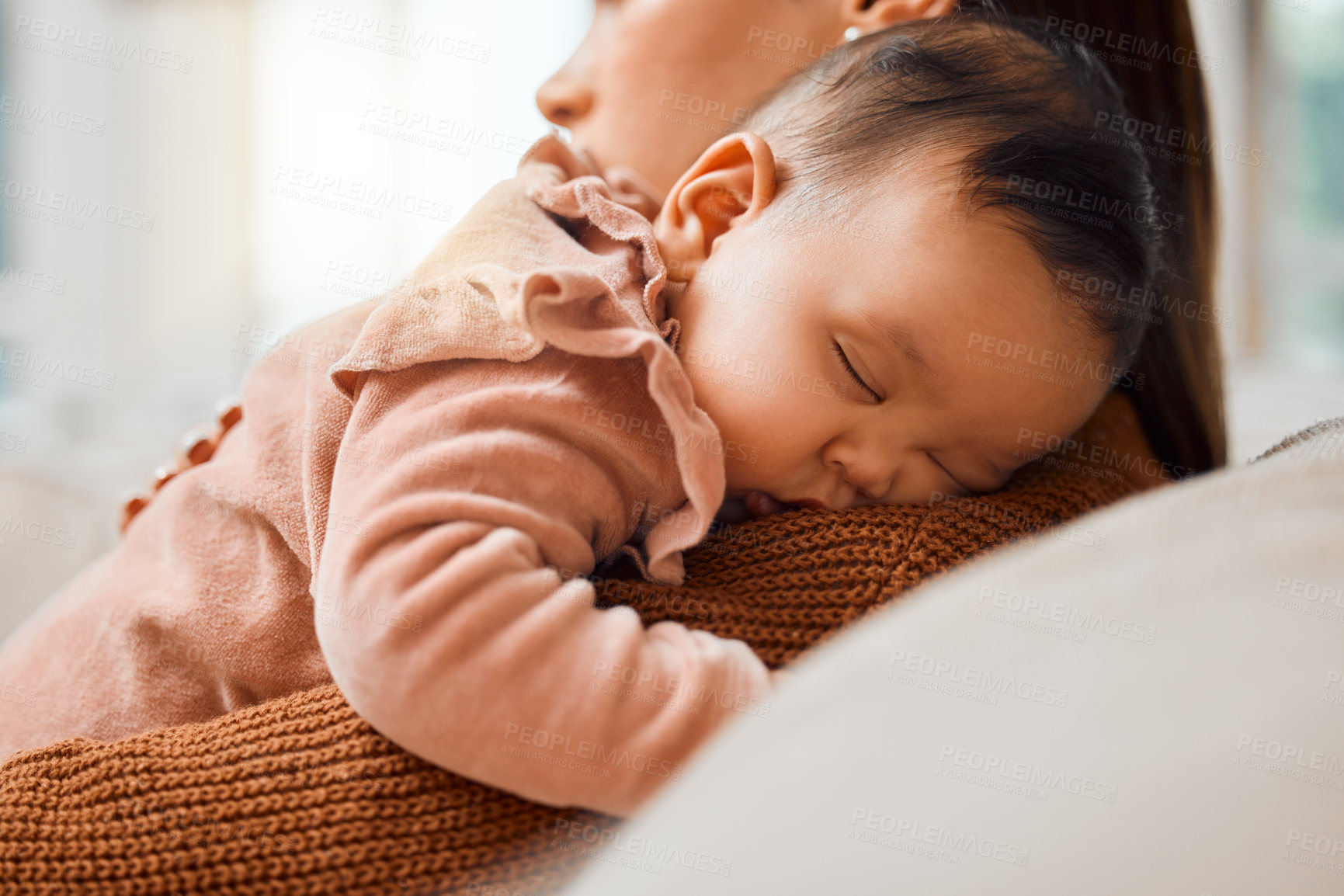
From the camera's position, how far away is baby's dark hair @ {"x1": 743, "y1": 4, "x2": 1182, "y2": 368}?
67 centimetres

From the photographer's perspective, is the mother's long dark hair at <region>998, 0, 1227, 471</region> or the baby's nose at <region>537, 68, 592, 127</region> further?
the baby's nose at <region>537, 68, 592, 127</region>

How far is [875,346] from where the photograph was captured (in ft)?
2.22

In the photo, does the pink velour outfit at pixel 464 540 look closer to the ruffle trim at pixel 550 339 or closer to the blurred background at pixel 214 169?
the ruffle trim at pixel 550 339

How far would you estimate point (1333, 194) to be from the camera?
13.5 feet

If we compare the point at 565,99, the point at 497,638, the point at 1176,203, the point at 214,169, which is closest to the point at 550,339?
the point at 497,638

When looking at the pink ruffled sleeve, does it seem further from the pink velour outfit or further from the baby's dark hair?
the baby's dark hair

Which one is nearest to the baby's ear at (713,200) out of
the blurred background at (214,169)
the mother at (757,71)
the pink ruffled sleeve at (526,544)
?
the pink ruffled sleeve at (526,544)

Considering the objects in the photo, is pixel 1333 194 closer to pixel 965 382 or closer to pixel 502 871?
pixel 965 382

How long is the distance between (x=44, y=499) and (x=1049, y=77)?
142 cm

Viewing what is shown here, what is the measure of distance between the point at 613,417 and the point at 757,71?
631 millimetres

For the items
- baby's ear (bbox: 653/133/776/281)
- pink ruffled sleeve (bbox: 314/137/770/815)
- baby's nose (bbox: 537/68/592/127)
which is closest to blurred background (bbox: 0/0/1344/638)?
Answer: baby's nose (bbox: 537/68/592/127)

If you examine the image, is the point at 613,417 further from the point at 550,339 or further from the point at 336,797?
the point at 336,797

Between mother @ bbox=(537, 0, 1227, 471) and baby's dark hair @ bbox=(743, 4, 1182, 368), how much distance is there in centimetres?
24

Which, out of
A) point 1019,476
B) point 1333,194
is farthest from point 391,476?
point 1333,194
